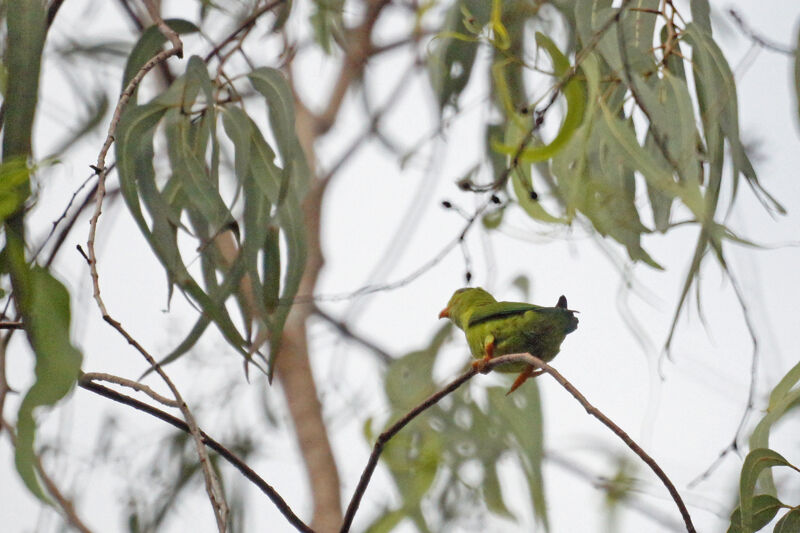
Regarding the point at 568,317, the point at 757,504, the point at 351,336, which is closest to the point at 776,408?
the point at 757,504

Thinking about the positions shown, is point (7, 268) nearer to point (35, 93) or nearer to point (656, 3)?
point (35, 93)

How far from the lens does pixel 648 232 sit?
142 cm

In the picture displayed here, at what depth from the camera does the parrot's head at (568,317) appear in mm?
1274

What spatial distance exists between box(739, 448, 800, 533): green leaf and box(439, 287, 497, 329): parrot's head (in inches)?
19.0

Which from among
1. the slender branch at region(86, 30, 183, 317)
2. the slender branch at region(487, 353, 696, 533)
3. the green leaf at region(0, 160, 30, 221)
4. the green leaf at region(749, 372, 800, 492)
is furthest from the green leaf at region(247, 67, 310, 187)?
the green leaf at region(749, 372, 800, 492)

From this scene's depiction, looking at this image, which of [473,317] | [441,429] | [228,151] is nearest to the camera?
[473,317]

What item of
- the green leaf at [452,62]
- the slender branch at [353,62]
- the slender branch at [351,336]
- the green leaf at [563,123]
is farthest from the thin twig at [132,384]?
the slender branch at [353,62]

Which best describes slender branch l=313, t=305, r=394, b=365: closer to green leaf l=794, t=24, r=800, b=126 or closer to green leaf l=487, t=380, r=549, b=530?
green leaf l=487, t=380, r=549, b=530

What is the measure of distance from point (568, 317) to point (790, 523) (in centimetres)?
39

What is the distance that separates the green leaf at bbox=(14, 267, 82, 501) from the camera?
94cm

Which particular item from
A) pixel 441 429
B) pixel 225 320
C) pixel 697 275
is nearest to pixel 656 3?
pixel 697 275

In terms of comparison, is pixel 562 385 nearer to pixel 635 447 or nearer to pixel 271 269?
pixel 635 447

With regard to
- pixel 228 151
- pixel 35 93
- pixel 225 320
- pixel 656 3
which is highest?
pixel 228 151

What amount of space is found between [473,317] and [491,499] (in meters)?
1.16
